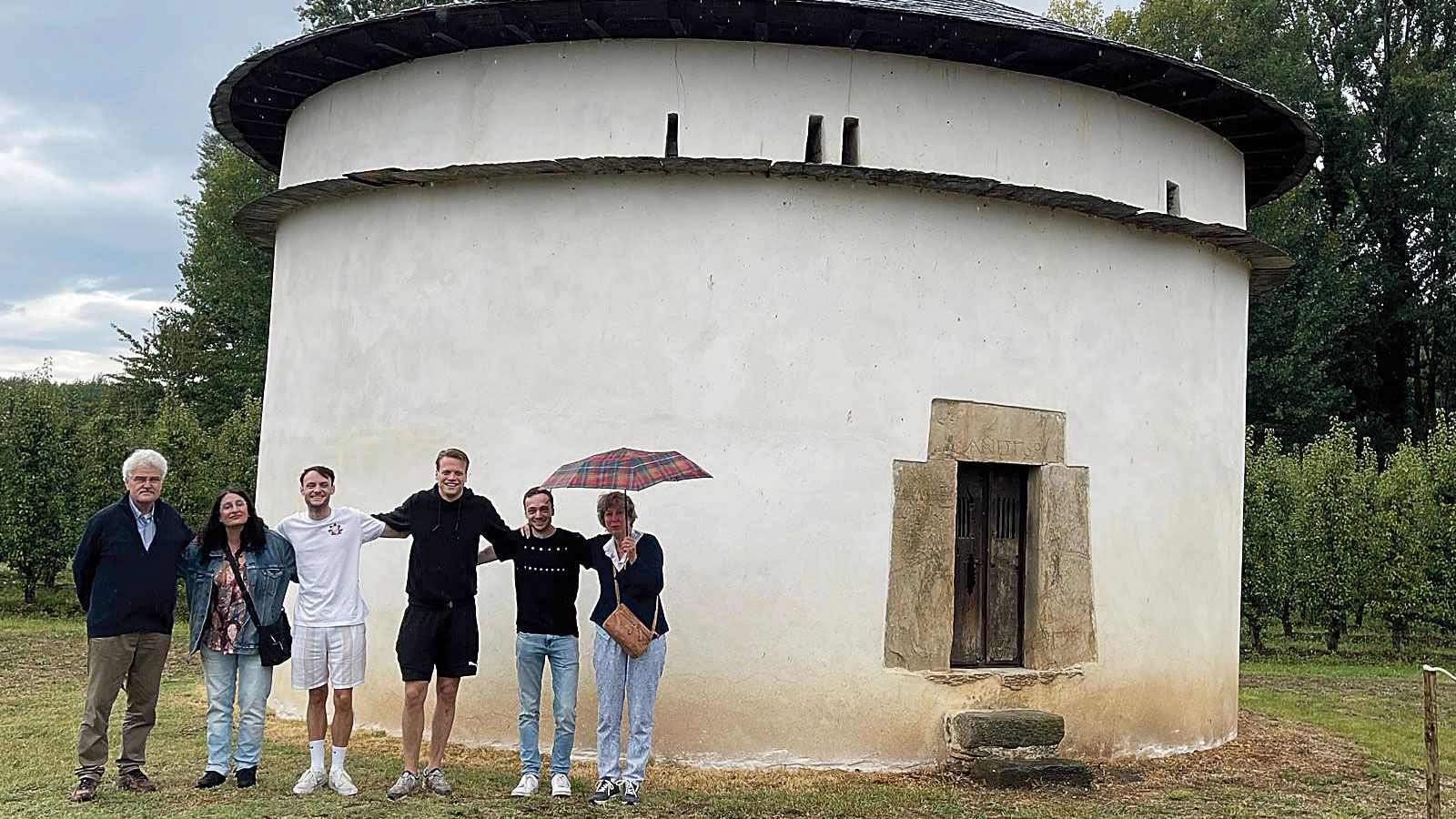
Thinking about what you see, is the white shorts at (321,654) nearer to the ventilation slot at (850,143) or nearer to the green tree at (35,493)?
the ventilation slot at (850,143)

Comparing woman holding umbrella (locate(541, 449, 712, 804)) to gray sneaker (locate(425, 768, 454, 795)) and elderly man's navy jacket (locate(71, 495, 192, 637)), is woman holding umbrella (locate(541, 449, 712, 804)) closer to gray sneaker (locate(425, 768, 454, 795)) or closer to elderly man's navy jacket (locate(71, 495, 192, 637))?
gray sneaker (locate(425, 768, 454, 795))

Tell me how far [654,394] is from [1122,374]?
3.26 m

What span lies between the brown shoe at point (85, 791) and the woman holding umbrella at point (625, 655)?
2.44 metres

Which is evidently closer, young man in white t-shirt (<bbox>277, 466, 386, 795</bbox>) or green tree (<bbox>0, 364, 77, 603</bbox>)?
young man in white t-shirt (<bbox>277, 466, 386, 795</bbox>)

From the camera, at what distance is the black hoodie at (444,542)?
21.8 ft

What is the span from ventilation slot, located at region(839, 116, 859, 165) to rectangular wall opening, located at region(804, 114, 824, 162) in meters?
0.13

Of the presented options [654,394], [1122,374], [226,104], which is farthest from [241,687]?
[1122,374]

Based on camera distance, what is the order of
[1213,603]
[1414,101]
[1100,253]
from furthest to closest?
[1414,101], [1213,603], [1100,253]

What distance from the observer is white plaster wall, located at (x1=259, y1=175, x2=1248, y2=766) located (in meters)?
7.77

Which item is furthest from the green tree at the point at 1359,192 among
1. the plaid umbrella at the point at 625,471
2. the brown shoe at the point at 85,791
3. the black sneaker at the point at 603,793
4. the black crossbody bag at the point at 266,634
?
the brown shoe at the point at 85,791

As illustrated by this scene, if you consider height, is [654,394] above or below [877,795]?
above

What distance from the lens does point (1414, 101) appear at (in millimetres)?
28344

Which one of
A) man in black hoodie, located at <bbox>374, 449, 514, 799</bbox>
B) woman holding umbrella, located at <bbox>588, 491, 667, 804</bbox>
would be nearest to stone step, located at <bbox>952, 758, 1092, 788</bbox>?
woman holding umbrella, located at <bbox>588, 491, 667, 804</bbox>

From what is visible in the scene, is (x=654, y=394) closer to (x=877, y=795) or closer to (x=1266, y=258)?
(x=877, y=795)
